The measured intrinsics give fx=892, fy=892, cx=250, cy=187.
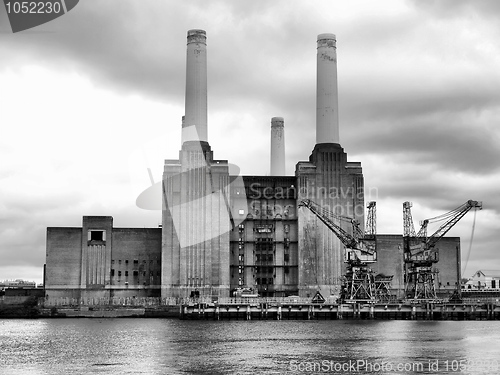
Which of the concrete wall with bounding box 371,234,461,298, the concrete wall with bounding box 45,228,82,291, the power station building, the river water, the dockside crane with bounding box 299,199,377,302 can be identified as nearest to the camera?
the river water

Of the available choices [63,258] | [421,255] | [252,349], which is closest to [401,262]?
[421,255]

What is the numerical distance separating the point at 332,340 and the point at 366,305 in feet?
123

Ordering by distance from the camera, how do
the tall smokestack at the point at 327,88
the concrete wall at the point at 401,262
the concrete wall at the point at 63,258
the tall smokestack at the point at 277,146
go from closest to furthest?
the tall smokestack at the point at 327,88 < the concrete wall at the point at 63,258 < the concrete wall at the point at 401,262 < the tall smokestack at the point at 277,146

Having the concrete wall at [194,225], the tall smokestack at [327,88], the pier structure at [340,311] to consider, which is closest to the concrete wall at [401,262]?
the pier structure at [340,311]

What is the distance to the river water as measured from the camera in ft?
167

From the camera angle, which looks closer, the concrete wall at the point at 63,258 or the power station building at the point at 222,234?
the power station building at the point at 222,234

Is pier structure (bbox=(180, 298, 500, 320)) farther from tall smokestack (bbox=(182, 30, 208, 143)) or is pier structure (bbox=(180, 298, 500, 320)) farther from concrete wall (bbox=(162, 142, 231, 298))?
tall smokestack (bbox=(182, 30, 208, 143))

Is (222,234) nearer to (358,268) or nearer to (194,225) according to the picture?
(194,225)

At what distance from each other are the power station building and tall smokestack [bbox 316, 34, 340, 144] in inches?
5.2

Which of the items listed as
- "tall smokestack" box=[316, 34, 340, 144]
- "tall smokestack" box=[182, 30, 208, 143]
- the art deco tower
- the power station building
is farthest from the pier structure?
"tall smokestack" box=[316, 34, 340, 144]

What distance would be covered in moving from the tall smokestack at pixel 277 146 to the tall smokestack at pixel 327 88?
17.7m

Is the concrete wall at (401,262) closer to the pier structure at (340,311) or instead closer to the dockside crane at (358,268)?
the dockside crane at (358,268)

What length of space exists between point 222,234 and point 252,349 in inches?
2236

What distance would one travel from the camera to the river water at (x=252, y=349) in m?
50.8
